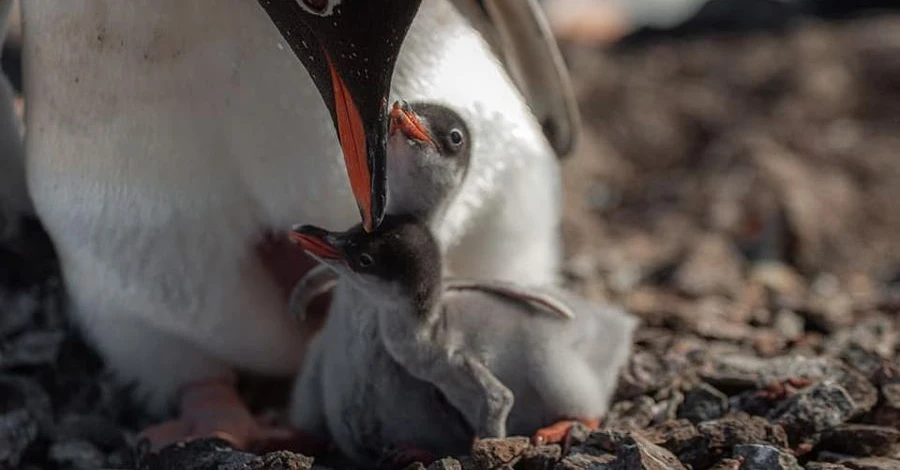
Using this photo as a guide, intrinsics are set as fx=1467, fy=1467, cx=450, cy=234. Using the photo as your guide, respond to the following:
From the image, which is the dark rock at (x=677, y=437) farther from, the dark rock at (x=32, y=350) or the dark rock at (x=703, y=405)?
the dark rock at (x=32, y=350)

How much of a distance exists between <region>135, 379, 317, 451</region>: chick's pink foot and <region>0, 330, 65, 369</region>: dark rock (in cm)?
28

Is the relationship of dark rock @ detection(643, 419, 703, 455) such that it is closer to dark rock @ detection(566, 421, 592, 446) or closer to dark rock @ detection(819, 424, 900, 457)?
dark rock @ detection(566, 421, 592, 446)

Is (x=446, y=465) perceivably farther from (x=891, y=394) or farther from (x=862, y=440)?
(x=891, y=394)

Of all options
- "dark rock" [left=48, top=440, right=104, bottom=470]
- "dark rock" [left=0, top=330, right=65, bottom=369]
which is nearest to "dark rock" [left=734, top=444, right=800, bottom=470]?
"dark rock" [left=48, top=440, right=104, bottom=470]

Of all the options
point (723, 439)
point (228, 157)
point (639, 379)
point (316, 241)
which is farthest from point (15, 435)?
point (723, 439)

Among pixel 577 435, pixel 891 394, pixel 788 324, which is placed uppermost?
pixel 577 435

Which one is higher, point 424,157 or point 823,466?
point 424,157

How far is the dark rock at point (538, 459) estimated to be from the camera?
80.6 inches

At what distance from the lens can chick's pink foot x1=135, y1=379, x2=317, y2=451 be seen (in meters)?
2.32

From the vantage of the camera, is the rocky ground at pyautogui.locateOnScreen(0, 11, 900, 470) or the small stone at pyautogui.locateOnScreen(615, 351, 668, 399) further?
the small stone at pyautogui.locateOnScreen(615, 351, 668, 399)

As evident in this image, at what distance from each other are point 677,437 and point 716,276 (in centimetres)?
145

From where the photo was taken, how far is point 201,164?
2.27 m

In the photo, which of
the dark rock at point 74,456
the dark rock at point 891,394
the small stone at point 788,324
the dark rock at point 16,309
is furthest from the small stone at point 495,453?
the dark rock at point 16,309

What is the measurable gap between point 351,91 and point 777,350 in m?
1.13
